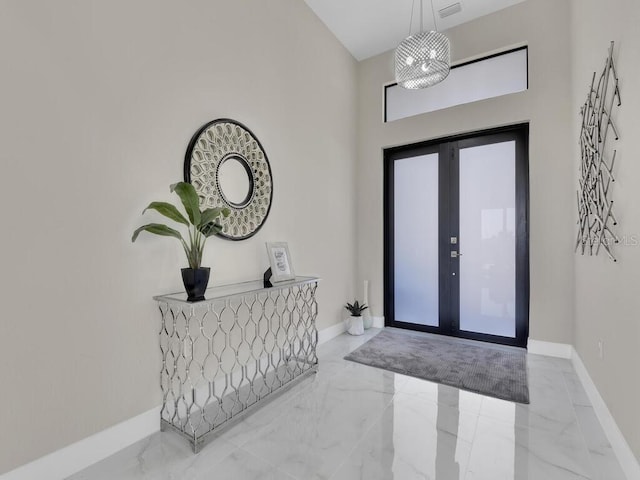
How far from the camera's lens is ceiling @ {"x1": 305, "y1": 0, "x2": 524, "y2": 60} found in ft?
10.7

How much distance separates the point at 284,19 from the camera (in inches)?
117

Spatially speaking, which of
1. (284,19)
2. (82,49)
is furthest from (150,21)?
(284,19)

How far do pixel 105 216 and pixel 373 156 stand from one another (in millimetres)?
3270

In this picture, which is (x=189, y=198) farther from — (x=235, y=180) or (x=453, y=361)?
(x=453, y=361)

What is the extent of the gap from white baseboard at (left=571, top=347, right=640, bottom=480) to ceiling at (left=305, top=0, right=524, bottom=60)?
3.67 metres

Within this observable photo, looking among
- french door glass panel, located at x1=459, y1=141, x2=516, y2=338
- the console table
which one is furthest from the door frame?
the console table

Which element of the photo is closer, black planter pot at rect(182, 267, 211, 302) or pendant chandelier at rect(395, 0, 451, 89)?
black planter pot at rect(182, 267, 211, 302)

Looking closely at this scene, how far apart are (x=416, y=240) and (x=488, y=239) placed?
813 millimetres

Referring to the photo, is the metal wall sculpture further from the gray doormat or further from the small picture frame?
the small picture frame

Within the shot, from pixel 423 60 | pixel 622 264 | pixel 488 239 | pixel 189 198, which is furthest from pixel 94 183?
pixel 488 239

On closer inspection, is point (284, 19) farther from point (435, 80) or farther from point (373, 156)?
point (373, 156)

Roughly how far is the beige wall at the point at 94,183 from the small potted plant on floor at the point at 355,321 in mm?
1661

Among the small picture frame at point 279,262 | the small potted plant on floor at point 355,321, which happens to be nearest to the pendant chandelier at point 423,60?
the small picture frame at point 279,262

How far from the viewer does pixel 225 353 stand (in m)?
2.30
